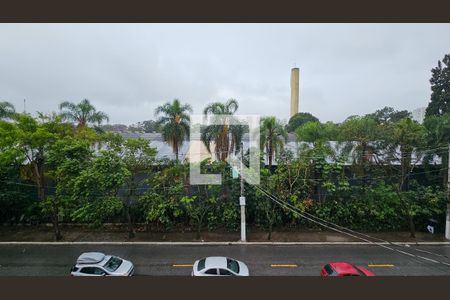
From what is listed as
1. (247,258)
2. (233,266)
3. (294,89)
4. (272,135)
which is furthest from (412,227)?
(294,89)

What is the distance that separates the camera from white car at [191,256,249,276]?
31.8 feet

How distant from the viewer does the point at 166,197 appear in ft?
48.8

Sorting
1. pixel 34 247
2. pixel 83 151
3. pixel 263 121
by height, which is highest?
pixel 263 121

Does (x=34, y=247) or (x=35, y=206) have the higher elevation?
(x=35, y=206)

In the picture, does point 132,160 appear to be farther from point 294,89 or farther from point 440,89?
point 294,89

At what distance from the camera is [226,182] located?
1516 cm

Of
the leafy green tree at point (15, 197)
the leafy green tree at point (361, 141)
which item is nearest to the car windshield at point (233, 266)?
the leafy green tree at point (361, 141)

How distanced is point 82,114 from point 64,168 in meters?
8.03

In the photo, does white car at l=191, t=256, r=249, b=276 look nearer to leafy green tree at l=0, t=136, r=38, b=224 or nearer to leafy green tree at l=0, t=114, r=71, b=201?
leafy green tree at l=0, t=114, r=71, b=201

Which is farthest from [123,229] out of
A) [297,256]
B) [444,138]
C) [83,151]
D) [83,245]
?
[444,138]

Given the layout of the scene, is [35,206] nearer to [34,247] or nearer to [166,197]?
[34,247]

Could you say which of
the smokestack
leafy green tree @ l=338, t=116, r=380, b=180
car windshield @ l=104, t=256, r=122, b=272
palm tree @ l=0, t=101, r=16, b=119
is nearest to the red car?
leafy green tree @ l=338, t=116, r=380, b=180

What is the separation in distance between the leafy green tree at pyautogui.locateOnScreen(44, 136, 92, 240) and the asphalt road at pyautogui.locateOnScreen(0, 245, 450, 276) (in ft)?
6.41

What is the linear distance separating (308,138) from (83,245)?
15239mm
